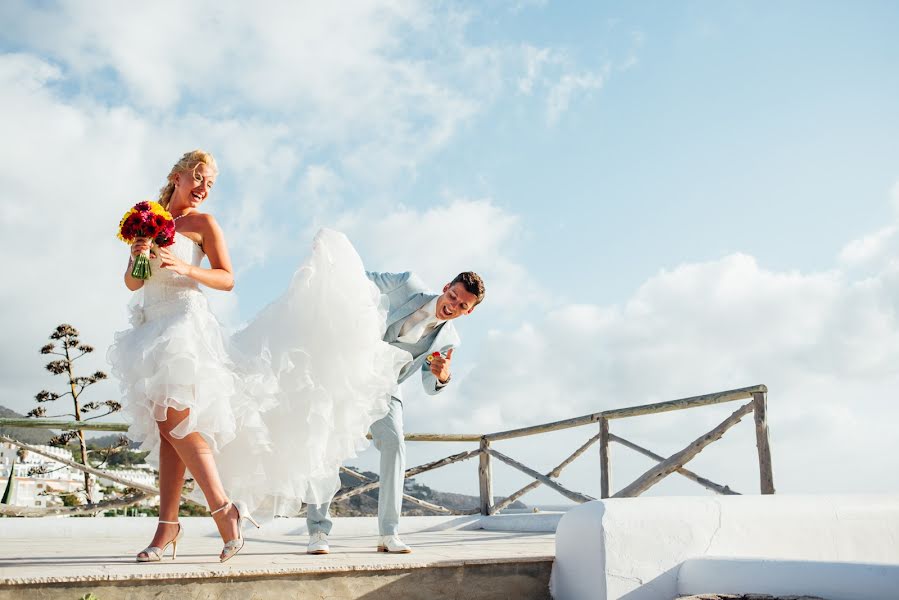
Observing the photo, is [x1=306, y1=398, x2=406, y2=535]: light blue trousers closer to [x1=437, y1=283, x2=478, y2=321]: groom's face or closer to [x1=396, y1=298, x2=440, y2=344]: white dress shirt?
[x1=396, y1=298, x2=440, y2=344]: white dress shirt

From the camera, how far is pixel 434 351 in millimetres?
3881

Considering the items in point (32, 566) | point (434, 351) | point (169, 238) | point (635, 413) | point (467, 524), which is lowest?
point (467, 524)

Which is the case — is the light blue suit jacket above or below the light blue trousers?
above

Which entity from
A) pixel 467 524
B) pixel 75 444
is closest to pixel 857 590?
pixel 467 524

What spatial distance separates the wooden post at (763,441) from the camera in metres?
4.63

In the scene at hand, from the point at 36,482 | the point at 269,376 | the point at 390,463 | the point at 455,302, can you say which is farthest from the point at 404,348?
the point at 36,482

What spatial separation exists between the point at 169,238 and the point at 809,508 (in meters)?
3.03

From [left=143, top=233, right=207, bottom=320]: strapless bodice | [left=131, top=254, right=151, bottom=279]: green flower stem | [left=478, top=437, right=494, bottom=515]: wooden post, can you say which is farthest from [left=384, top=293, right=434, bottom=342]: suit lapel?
[left=478, top=437, right=494, bottom=515]: wooden post

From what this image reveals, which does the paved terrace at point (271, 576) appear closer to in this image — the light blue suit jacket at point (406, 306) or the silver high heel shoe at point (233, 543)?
the silver high heel shoe at point (233, 543)

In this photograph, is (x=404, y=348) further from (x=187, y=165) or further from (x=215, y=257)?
(x=187, y=165)

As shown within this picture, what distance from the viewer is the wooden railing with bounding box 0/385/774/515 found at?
4801 mm

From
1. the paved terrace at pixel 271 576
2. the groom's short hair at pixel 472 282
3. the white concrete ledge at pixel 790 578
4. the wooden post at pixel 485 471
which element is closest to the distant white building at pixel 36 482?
the wooden post at pixel 485 471

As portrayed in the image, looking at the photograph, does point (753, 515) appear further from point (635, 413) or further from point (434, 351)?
point (635, 413)

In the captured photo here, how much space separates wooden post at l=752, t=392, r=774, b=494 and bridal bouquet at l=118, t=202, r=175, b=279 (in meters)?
3.88
